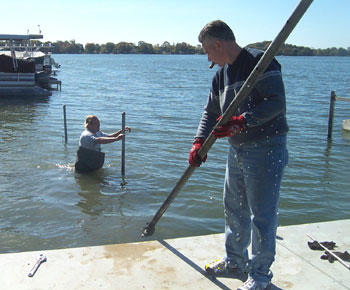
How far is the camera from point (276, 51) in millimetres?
2977

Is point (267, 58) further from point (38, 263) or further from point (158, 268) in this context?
point (38, 263)

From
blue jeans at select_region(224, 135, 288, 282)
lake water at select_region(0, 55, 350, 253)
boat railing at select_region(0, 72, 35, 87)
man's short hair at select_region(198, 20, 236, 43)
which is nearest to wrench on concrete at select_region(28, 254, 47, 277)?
blue jeans at select_region(224, 135, 288, 282)

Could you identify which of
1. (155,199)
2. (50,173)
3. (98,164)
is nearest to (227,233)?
(155,199)

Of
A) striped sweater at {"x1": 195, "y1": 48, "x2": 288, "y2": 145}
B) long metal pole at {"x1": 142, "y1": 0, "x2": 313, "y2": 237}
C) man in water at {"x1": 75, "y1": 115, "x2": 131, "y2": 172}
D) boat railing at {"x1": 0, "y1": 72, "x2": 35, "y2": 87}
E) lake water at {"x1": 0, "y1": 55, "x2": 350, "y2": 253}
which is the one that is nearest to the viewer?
long metal pole at {"x1": 142, "y1": 0, "x2": 313, "y2": 237}

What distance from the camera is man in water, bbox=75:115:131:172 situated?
845 cm

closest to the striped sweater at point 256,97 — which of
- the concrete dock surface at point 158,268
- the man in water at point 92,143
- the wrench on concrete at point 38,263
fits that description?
the concrete dock surface at point 158,268

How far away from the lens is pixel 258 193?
331 cm

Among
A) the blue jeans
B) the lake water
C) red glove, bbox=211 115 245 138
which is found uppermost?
red glove, bbox=211 115 245 138

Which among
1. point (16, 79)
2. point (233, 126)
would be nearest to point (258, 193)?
point (233, 126)

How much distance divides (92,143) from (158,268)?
508 cm

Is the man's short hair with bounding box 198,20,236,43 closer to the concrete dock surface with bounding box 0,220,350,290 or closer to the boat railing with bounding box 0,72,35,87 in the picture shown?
the concrete dock surface with bounding box 0,220,350,290

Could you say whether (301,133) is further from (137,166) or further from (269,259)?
(269,259)

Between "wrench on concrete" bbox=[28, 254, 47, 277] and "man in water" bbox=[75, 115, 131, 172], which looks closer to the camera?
"wrench on concrete" bbox=[28, 254, 47, 277]

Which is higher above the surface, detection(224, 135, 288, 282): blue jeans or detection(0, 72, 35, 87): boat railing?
detection(224, 135, 288, 282): blue jeans
